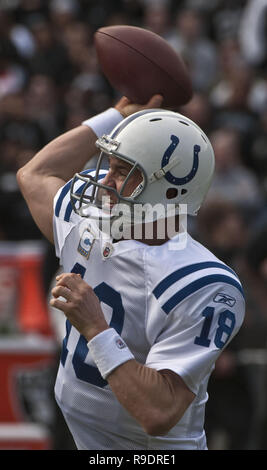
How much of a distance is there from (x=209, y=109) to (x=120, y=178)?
5.72 meters

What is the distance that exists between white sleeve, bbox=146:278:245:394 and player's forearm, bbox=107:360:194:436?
62 mm

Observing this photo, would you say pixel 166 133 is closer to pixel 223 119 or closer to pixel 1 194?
pixel 1 194

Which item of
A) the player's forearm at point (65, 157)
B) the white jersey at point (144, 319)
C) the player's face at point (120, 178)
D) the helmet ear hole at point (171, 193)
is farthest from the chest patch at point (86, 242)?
the player's forearm at point (65, 157)

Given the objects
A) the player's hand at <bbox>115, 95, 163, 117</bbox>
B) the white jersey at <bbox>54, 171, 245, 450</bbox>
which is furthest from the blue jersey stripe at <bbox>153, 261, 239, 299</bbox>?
the player's hand at <bbox>115, 95, 163, 117</bbox>

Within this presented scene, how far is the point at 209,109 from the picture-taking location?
8547mm

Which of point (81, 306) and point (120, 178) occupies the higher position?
point (120, 178)

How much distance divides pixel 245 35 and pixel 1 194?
379cm

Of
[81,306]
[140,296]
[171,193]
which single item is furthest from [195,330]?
[171,193]

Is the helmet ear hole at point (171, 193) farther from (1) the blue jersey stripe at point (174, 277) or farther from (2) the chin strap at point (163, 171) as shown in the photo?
(1) the blue jersey stripe at point (174, 277)

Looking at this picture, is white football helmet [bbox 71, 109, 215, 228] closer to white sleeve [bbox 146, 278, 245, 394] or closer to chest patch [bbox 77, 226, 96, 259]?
chest patch [bbox 77, 226, 96, 259]

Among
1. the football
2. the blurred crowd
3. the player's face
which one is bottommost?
the blurred crowd

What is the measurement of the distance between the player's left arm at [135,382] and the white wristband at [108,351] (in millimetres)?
15

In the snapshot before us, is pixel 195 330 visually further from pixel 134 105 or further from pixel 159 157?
pixel 134 105

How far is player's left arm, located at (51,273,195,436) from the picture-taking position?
2684 mm
